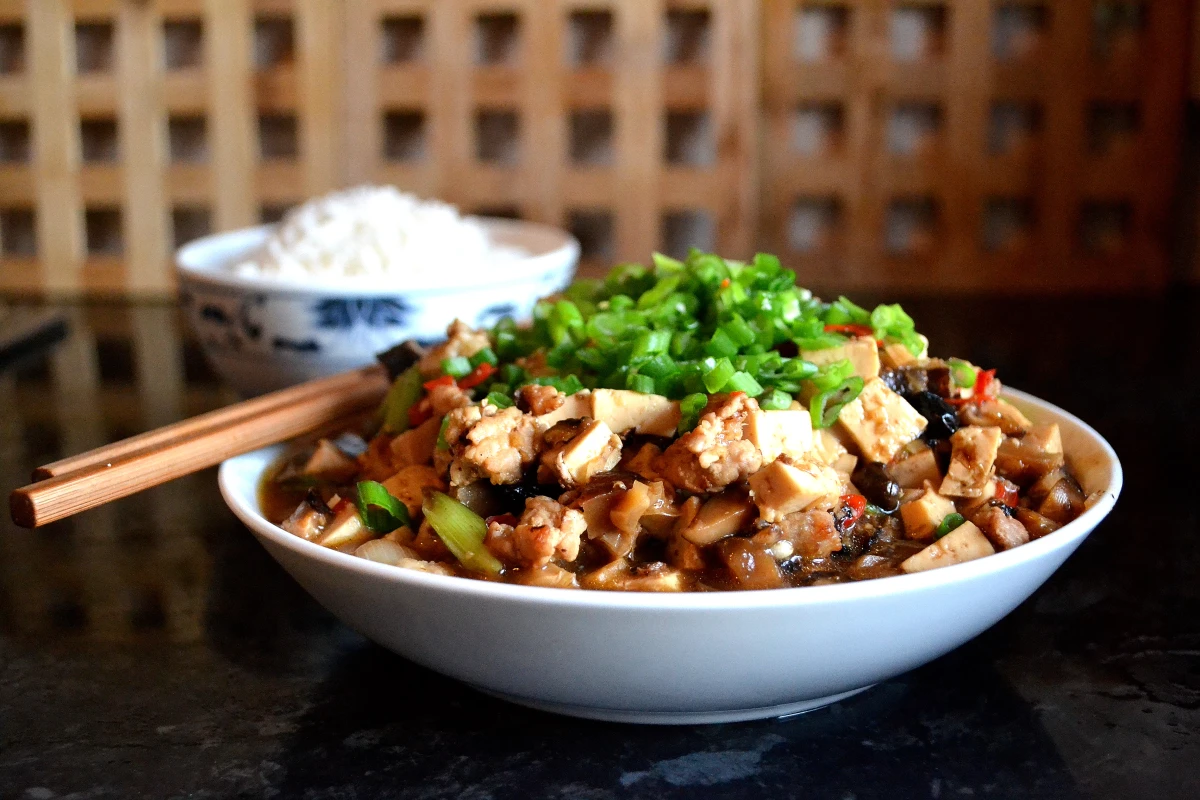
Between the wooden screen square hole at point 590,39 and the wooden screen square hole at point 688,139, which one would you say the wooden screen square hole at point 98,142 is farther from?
the wooden screen square hole at point 688,139

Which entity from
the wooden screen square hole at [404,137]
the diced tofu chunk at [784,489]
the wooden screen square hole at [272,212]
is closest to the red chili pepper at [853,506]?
the diced tofu chunk at [784,489]

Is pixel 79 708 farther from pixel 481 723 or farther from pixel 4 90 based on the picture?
pixel 4 90

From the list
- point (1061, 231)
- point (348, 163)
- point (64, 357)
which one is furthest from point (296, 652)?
point (1061, 231)

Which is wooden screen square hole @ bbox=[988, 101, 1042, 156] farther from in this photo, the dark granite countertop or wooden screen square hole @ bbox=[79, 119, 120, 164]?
wooden screen square hole @ bbox=[79, 119, 120, 164]

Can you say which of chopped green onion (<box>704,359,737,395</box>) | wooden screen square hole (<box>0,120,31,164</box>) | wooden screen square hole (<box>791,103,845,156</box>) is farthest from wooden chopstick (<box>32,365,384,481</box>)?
wooden screen square hole (<box>0,120,31,164</box>)

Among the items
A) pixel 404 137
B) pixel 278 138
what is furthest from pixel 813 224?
pixel 278 138

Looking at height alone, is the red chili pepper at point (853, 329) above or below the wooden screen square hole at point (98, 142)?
below
